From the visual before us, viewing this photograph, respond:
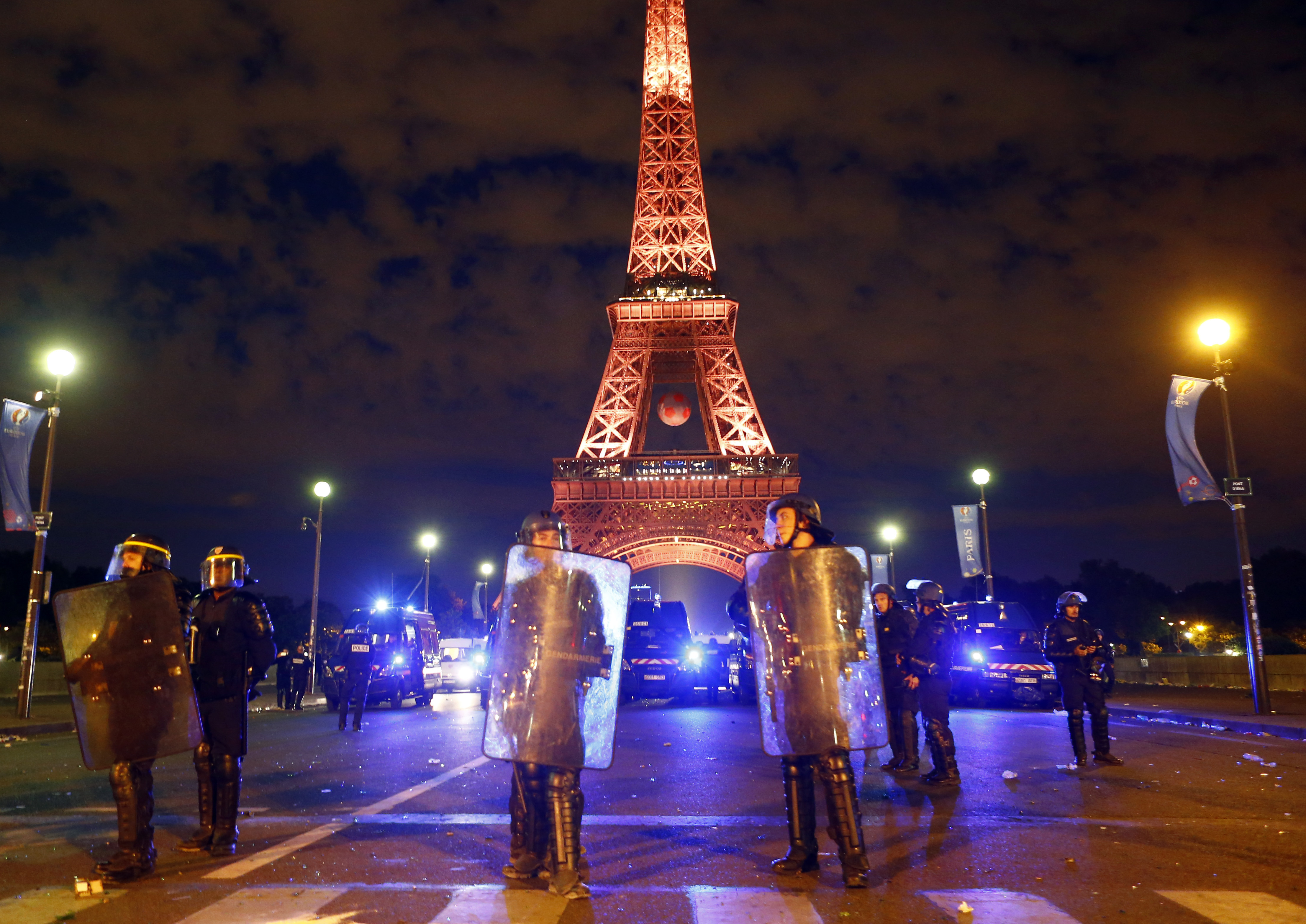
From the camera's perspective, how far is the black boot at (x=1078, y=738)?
9195 millimetres

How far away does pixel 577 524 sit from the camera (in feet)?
147

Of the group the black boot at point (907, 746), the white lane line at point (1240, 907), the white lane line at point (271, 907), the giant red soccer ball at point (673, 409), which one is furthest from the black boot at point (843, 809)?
the giant red soccer ball at point (673, 409)

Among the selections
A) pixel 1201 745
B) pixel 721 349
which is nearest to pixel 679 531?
pixel 721 349

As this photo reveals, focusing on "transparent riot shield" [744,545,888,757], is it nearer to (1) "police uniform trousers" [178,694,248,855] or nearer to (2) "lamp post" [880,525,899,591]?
(1) "police uniform trousers" [178,694,248,855]

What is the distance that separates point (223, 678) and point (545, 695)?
2.42 m

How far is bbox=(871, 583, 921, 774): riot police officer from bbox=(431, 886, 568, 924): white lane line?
14.7 feet

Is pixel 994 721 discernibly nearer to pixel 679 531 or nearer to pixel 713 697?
pixel 713 697

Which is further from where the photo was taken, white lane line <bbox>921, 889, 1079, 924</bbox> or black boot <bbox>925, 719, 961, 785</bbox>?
black boot <bbox>925, 719, 961, 785</bbox>

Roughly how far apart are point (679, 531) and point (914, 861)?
4021cm

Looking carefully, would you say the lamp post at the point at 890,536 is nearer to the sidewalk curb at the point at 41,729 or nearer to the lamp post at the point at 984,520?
the lamp post at the point at 984,520

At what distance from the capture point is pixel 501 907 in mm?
4270

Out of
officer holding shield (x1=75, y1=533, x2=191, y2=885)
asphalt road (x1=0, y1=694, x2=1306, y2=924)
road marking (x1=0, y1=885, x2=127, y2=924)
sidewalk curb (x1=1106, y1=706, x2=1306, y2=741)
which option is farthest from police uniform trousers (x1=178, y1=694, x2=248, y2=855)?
sidewalk curb (x1=1106, y1=706, x2=1306, y2=741)

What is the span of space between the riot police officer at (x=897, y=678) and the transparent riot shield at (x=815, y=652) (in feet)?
11.3

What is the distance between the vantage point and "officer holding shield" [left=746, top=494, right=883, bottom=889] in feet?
15.6
